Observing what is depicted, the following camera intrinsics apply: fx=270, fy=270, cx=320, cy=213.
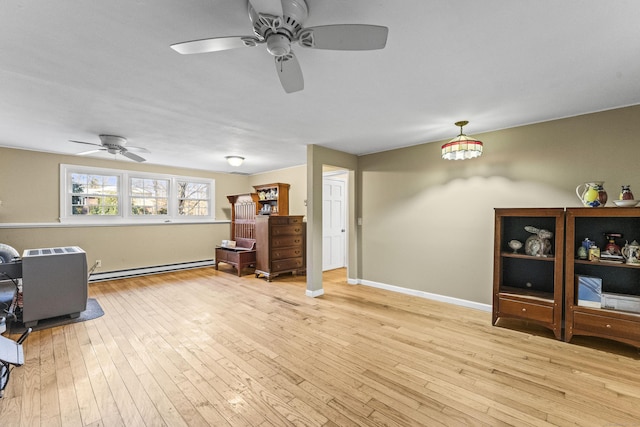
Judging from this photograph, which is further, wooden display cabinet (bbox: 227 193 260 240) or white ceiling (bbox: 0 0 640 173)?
wooden display cabinet (bbox: 227 193 260 240)

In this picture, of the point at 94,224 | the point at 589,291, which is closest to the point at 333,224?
the point at 589,291

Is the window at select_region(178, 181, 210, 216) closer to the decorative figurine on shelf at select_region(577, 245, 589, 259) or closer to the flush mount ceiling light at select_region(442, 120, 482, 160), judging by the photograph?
the flush mount ceiling light at select_region(442, 120, 482, 160)

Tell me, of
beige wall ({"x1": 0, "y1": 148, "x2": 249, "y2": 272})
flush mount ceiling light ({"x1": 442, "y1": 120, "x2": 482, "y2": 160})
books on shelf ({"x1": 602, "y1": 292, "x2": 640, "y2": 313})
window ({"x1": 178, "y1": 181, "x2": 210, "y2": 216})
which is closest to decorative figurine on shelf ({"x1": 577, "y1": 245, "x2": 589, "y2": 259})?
books on shelf ({"x1": 602, "y1": 292, "x2": 640, "y2": 313})

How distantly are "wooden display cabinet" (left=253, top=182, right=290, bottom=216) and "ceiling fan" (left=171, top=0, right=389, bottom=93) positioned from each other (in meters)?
4.10

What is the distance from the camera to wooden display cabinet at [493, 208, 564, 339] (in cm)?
273

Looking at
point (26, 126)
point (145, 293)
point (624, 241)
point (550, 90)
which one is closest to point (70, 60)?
point (26, 126)

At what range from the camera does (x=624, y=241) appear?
2693 mm

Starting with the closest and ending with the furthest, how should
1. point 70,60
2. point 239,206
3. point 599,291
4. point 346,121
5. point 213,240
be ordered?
point 70,60, point 599,291, point 346,121, point 239,206, point 213,240

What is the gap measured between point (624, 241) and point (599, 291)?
611mm

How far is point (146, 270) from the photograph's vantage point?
562cm

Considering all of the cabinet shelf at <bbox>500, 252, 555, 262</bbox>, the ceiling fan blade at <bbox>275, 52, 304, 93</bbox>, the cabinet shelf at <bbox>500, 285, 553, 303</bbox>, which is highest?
the ceiling fan blade at <bbox>275, 52, 304, 93</bbox>

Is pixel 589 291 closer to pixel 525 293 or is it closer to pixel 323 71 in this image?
pixel 525 293

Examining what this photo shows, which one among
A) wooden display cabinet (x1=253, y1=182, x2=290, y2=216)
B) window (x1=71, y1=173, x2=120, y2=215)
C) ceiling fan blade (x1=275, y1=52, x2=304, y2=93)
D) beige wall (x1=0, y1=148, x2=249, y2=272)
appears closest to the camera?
ceiling fan blade (x1=275, y1=52, x2=304, y2=93)

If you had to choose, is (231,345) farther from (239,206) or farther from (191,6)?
(239,206)
